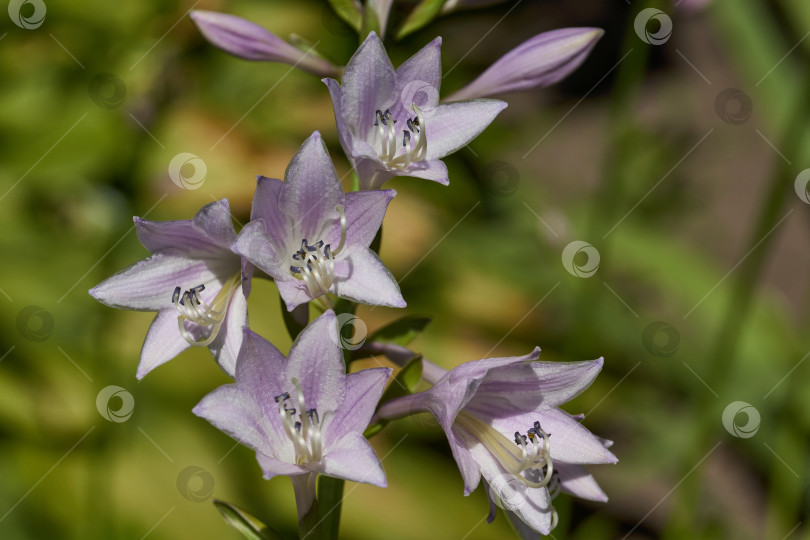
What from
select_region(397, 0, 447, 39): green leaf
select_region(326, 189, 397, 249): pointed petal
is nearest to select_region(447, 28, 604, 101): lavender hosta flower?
select_region(397, 0, 447, 39): green leaf

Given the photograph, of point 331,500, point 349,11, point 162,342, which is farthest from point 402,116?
point 331,500

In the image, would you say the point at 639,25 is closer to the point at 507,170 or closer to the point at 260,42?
the point at 260,42

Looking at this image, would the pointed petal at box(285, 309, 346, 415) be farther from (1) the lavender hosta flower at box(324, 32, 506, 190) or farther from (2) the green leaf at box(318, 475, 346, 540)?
(1) the lavender hosta flower at box(324, 32, 506, 190)

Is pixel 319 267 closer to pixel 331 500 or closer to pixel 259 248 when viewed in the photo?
pixel 259 248

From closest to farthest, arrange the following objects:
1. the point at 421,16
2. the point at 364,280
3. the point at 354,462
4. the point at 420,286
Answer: the point at 354,462, the point at 364,280, the point at 421,16, the point at 420,286

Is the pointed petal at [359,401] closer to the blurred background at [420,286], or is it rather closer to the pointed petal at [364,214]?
the pointed petal at [364,214]

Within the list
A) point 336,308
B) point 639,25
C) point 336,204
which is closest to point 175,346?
point 336,308
